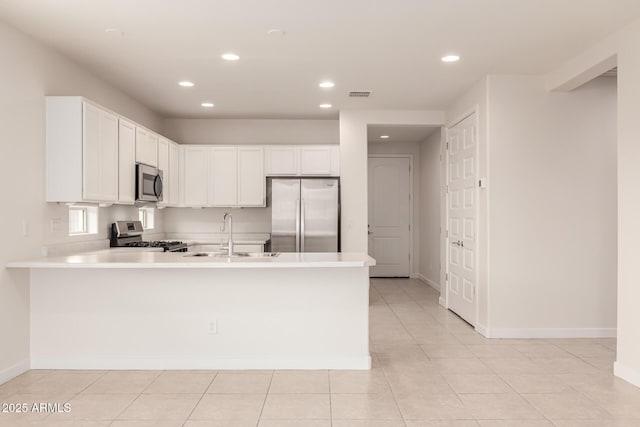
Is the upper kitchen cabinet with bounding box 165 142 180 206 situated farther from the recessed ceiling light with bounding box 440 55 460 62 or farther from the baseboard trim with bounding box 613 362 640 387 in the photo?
the baseboard trim with bounding box 613 362 640 387

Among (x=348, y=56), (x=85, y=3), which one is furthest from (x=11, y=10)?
(x=348, y=56)

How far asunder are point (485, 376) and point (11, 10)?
430 centimetres

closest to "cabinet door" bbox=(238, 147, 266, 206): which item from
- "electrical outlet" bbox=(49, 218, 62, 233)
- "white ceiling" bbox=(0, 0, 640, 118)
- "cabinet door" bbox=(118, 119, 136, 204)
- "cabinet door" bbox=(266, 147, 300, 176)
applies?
"cabinet door" bbox=(266, 147, 300, 176)

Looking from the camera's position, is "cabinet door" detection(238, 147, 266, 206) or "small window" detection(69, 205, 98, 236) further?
"cabinet door" detection(238, 147, 266, 206)

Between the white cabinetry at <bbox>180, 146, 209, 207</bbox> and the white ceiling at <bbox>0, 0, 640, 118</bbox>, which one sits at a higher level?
the white ceiling at <bbox>0, 0, 640, 118</bbox>

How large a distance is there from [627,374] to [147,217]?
5591 mm

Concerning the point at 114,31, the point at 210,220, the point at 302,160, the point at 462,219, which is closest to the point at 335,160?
the point at 302,160

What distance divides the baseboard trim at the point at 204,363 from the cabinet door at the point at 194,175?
10.1ft

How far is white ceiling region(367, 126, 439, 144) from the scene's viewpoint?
7008 millimetres

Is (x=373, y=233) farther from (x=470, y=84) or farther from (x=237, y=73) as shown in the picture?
(x=237, y=73)

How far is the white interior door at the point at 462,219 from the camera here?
518 centimetres

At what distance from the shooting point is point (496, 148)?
475 cm

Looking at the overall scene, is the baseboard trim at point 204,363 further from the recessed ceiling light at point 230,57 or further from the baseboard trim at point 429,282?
the baseboard trim at point 429,282

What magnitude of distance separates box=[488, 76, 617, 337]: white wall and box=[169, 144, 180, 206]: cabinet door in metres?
3.97
